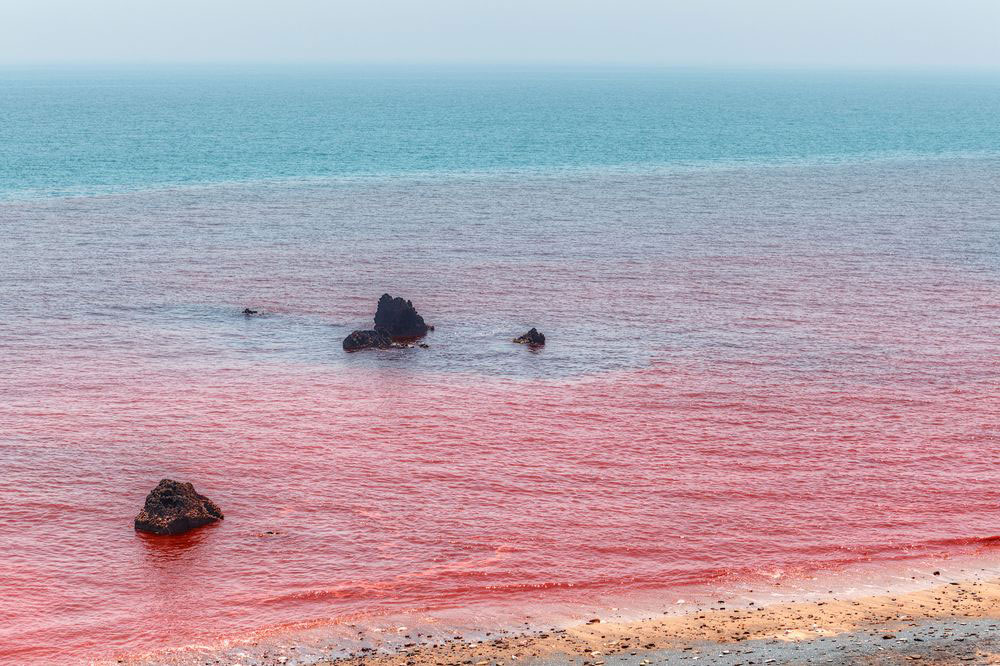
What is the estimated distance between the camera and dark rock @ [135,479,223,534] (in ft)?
148

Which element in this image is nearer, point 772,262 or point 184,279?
point 184,279

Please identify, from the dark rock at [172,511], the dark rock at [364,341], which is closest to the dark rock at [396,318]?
the dark rock at [364,341]

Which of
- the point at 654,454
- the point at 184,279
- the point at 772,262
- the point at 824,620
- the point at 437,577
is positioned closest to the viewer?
the point at 824,620

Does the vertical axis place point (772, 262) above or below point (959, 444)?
above

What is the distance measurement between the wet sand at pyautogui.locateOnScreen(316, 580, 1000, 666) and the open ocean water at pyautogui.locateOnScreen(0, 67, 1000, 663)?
12.0ft

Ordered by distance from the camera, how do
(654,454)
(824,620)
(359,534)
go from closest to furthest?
1. (824,620)
2. (359,534)
3. (654,454)

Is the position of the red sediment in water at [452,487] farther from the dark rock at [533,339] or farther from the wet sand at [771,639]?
the dark rock at [533,339]

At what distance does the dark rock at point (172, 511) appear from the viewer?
148 feet

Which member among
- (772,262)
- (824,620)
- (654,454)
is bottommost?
(824,620)

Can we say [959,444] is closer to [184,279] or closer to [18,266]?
[184,279]

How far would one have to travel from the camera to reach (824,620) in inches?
1442

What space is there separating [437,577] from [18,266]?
2633 inches

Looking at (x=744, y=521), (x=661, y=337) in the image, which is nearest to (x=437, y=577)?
(x=744, y=521)

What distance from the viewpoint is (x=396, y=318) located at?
74.6m
